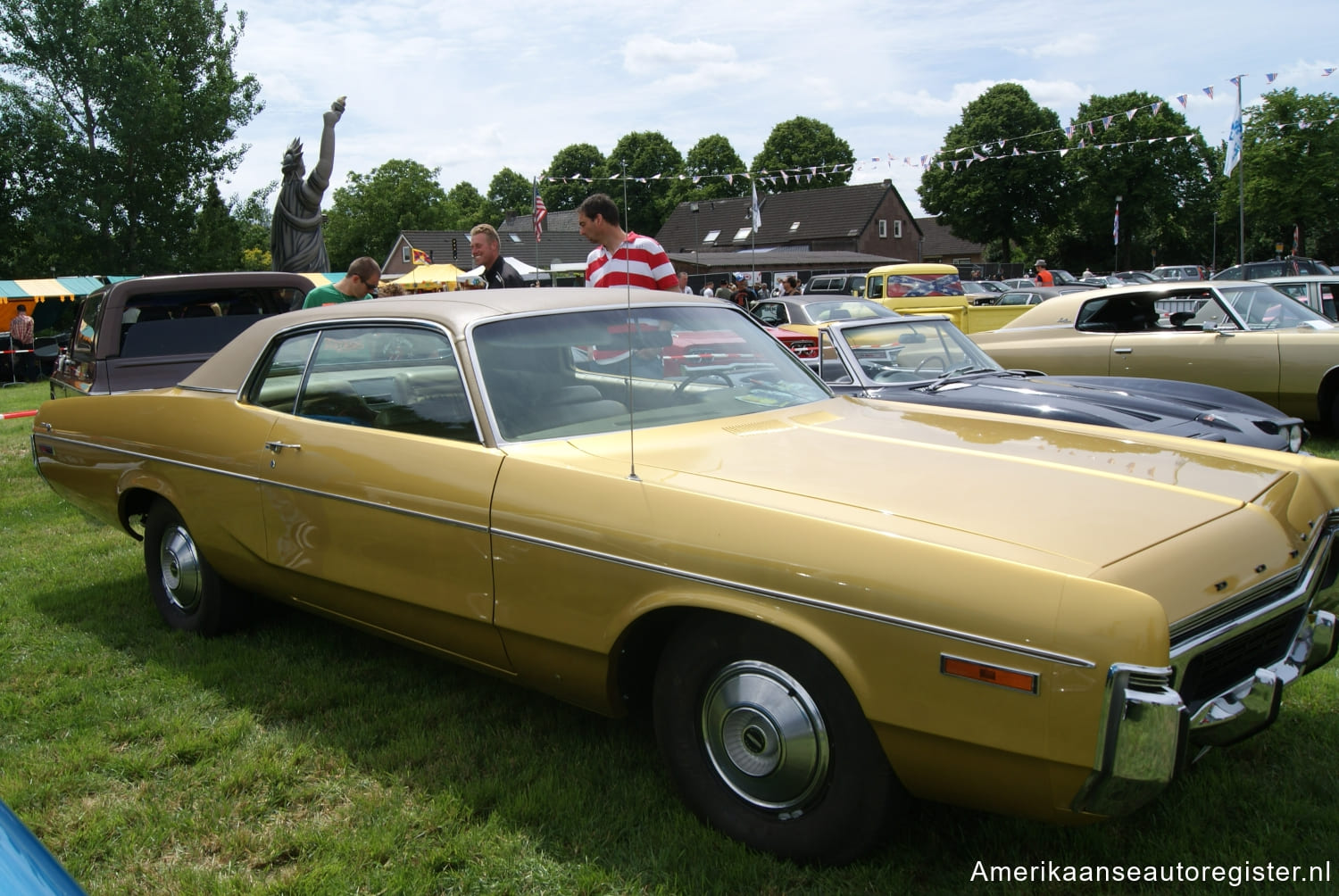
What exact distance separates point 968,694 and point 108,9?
35320 millimetres

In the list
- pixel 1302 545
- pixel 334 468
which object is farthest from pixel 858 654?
pixel 334 468

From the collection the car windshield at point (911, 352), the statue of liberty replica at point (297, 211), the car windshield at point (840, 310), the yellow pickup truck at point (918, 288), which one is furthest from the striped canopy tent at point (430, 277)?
the car windshield at point (911, 352)

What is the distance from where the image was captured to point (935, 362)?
21.2 ft

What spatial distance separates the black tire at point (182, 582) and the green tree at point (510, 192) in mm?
92779

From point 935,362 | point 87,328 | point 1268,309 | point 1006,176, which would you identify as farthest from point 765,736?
point 1006,176

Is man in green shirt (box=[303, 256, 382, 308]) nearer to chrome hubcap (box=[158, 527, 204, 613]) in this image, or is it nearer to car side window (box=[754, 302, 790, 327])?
chrome hubcap (box=[158, 527, 204, 613])

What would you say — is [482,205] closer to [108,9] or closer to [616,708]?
[108,9]

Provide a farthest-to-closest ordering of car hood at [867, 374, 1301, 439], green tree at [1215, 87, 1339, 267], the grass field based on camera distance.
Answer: green tree at [1215, 87, 1339, 267] < car hood at [867, 374, 1301, 439] < the grass field

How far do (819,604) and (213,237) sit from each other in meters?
35.2

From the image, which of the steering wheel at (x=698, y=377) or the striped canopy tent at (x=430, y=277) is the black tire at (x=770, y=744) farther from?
the striped canopy tent at (x=430, y=277)

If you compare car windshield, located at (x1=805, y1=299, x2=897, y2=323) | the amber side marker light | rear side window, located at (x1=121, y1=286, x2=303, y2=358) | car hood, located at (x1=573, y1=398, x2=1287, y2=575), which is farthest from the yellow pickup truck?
the amber side marker light

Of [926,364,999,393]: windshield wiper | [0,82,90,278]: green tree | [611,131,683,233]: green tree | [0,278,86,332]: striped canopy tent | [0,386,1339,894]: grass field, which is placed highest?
[611,131,683,233]: green tree

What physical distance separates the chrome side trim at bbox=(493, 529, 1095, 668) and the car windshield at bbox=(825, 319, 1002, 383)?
406 centimetres

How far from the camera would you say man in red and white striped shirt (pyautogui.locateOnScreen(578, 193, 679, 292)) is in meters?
5.41
